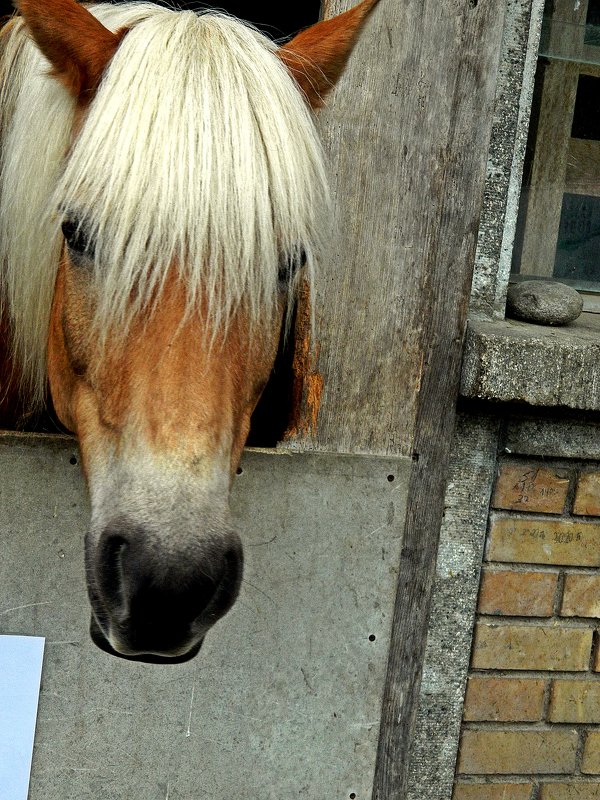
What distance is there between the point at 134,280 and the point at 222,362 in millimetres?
182

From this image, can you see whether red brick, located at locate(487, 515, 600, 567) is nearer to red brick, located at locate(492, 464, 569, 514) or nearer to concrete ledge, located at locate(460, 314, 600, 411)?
red brick, located at locate(492, 464, 569, 514)

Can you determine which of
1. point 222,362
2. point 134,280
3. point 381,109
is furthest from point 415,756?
point 381,109

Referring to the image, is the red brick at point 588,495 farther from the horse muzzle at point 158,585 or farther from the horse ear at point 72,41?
the horse ear at point 72,41

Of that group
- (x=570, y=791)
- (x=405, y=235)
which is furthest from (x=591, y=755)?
(x=405, y=235)

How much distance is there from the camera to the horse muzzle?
1059 mm

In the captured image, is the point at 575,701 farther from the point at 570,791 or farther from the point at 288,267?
the point at 288,267

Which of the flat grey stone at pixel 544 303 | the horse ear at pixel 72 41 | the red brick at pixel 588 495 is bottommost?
the red brick at pixel 588 495

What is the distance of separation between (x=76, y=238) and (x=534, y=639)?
1.40 m

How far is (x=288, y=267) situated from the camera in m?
1.43

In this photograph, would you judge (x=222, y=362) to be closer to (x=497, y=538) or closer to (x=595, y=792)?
(x=497, y=538)

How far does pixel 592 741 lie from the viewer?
6.73 feet

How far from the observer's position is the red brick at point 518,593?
1.95 meters

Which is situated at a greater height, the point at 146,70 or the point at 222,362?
the point at 146,70

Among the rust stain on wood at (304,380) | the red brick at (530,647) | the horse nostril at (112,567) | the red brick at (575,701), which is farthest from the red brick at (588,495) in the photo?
the horse nostril at (112,567)
